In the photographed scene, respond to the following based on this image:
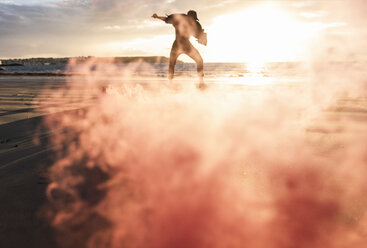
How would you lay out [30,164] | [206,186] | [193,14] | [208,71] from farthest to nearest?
[208,71]
[193,14]
[30,164]
[206,186]

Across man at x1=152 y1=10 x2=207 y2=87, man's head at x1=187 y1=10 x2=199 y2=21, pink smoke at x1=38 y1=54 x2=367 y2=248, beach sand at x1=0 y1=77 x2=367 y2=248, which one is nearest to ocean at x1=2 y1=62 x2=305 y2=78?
man at x1=152 y1=10 x2=207 y2=87

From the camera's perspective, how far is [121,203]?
1932mm

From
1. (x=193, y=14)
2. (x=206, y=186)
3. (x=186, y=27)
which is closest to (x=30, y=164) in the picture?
(x=206, y=186)

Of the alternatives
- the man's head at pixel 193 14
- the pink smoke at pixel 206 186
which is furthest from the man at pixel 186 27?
the pink smoke at pixel 206 186

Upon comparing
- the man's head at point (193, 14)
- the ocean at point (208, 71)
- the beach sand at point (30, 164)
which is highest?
the man's head at point (193, 14)

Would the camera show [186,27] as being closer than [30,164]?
No

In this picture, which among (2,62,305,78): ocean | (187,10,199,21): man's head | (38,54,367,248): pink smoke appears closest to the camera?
(38,54,367,248): pink smoke

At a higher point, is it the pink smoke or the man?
the man

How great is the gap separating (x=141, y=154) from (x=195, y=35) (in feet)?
15.9

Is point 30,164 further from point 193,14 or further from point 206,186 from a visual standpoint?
point 193,14

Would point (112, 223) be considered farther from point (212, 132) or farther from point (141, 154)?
point (212, 132)

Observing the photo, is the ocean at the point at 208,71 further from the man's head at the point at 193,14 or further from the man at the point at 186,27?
the man's head at the point at 193,14

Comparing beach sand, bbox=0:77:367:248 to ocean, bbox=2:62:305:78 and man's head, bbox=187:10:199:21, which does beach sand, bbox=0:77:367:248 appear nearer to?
man's head, bbox=187:10:199:21

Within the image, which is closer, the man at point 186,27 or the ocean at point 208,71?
the man at point 186,27
